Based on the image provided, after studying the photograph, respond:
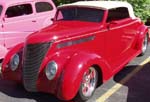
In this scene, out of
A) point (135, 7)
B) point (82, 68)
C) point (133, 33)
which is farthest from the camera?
point (135, 7)

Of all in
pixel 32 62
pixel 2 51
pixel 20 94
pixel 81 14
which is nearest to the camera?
pixel 32 62

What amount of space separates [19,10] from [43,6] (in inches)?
44.3

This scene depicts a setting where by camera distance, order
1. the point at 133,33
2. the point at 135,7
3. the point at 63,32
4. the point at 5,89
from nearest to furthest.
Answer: the point at 63,32
the point at 5,89
the point at 133,33
the point at 135,7

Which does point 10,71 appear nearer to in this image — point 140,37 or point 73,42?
point 73,42

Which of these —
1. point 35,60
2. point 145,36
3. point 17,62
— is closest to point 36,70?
point 35,60

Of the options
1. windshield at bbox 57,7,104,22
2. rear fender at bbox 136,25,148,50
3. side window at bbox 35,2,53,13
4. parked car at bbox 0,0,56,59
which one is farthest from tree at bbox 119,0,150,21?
windshield at bbox 57,7,104,22

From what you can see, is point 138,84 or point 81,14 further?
point 81,14

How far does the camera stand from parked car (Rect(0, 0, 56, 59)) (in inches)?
368

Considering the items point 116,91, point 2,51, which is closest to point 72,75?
point 116,91

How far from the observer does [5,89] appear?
6930 mm

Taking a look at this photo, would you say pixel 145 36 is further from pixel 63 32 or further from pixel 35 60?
pixel 35 60

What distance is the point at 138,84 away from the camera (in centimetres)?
706

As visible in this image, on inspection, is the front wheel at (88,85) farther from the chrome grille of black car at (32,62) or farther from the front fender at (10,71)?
the front fender at (10,71)

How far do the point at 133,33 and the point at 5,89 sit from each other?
3575 millimetres
